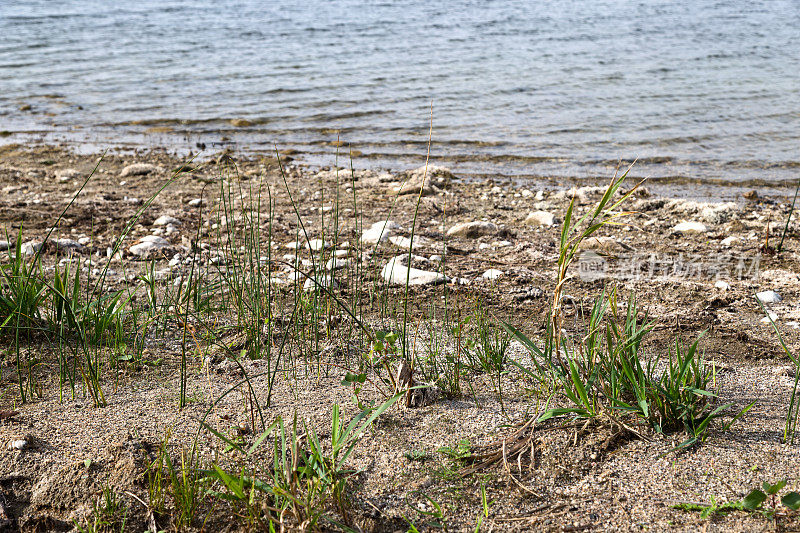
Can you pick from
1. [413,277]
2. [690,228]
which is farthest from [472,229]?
[690,228]

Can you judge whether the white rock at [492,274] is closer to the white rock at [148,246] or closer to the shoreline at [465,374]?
the shoreline at [465,374]

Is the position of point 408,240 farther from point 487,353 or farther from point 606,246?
point 487,353

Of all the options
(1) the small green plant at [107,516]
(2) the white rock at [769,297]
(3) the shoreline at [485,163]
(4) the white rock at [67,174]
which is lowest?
(3) the shoreline at [485,163]

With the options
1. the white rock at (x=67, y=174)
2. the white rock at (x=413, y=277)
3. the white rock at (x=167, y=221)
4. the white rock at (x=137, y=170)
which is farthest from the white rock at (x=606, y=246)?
the white rock at (x=67, y=174)

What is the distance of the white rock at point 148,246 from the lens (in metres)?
4.23

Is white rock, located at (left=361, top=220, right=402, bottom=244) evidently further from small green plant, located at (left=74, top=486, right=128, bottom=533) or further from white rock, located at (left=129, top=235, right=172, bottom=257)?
small green plant, located at (left=74, top=486, right=128, bottom=533)

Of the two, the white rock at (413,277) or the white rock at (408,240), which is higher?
the white rock at (413,277)

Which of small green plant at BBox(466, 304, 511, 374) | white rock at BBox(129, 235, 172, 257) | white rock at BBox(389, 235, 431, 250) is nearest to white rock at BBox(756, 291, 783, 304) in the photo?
small green plant at BBox(466, 304, 511, 374)

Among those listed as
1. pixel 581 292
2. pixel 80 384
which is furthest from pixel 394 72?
pixel 80 384

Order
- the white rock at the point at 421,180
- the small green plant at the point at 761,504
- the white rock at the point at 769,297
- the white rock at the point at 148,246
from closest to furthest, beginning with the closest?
1. the small green plant at the point at 761,504
2. the white rock at the point at 769,297
3. the white rock at the point at 148,246
4. the white rock at the point at 421,180

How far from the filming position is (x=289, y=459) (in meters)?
2.06

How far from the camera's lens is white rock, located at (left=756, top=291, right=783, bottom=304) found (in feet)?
11.3

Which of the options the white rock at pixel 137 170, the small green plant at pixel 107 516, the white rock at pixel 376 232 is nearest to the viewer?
the small green plant at pixel 107 516

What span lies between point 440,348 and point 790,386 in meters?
1.36
